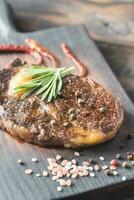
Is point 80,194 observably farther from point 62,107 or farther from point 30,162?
point 62,107

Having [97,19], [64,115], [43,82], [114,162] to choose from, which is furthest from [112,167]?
[97,19]

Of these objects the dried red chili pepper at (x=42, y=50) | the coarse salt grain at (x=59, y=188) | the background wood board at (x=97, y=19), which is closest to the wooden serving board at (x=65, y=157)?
the coarse salt grain at (x=59, y=188)

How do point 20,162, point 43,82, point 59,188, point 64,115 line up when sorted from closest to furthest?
point 59,188, point 20,162, point 64,115, point 43,82

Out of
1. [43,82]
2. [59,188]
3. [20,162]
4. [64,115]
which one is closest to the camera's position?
[59,188]

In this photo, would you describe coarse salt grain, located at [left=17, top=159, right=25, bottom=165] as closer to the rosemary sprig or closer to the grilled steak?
the grilled steak

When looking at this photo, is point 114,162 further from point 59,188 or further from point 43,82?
→ point 43,82

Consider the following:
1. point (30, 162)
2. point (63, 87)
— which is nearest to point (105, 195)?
point (30, 162)

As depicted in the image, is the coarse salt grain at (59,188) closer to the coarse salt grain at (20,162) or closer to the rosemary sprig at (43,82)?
the coarse salt grain at (20,162)
